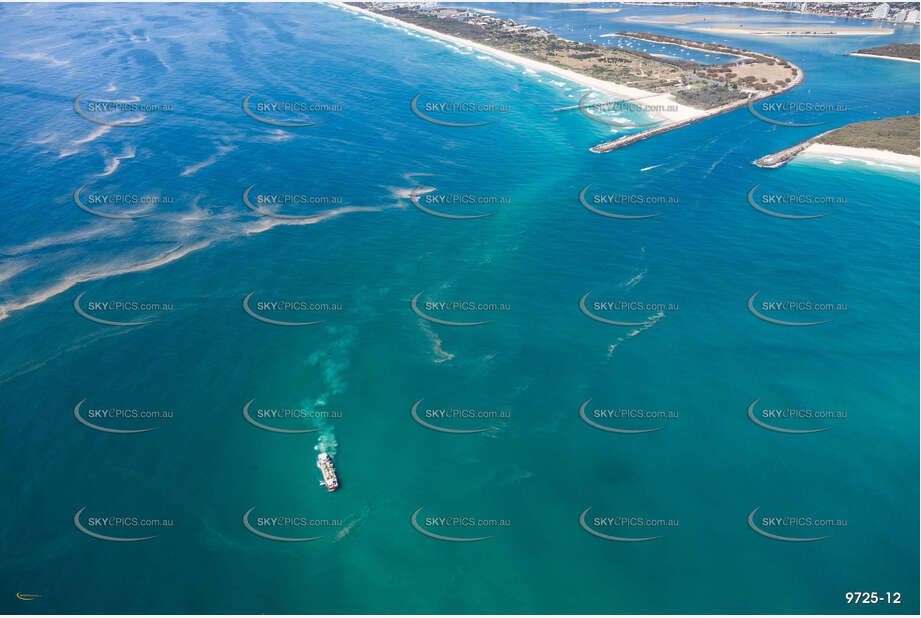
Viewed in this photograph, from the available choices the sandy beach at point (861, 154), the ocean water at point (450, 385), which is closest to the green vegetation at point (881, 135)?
the sandy beach at point (861, 154)

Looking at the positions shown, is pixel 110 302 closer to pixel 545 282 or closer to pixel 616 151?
pixel 545 282

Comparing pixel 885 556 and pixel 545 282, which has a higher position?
pixel 545 282

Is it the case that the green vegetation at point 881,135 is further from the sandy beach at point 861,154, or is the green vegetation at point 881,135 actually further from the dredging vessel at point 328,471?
the dredging vessel at point 328,471

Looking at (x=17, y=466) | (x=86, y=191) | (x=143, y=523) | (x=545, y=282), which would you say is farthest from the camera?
(x=86, y=191)

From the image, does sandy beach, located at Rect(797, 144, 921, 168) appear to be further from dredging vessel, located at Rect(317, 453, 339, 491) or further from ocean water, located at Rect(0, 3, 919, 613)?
dredging vessel, located at Rect(317, 453, 339, 491)

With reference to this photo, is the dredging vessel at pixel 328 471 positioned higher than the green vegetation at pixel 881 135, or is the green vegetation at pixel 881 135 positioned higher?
the green vegetation at pixel 881 135

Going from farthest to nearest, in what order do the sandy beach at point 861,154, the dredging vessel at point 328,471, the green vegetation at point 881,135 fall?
the green vegetation at point 881,135 < the sandy beach at point 861,154 < the dredging vessel at point 328,471

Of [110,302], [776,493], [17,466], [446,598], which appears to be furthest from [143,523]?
[776,493]
